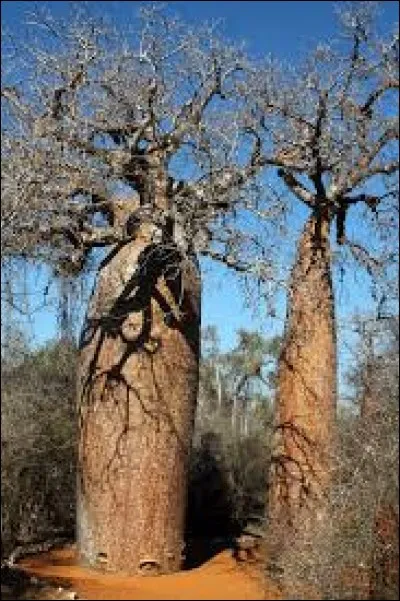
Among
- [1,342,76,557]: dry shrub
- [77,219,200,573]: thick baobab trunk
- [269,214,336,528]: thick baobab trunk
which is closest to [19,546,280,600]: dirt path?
[77,219,200,573]: thick baobab trunk

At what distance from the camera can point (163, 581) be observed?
8.69 m

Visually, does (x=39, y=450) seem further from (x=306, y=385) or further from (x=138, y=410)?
(x=306, y=385)

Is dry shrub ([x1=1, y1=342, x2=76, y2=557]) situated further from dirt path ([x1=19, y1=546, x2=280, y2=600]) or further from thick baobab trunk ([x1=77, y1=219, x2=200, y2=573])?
thick baobab trunk ([x1=77, y1=219, x2=200, y2=573])

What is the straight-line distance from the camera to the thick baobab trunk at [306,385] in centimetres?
1000

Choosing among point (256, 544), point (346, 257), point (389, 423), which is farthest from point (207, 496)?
point (389, 423)

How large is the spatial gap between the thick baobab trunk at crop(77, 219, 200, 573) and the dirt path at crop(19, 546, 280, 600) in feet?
0.79

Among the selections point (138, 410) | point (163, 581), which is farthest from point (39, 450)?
point (163, 581)

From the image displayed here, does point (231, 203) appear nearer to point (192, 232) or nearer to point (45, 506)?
point (192, 232)

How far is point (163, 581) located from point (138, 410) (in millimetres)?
1382

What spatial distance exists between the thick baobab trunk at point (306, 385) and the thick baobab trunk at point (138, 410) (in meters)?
1.15

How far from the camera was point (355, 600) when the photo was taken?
618 centimetres

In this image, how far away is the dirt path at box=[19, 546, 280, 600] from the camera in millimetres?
7648

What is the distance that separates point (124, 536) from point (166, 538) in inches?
14.3

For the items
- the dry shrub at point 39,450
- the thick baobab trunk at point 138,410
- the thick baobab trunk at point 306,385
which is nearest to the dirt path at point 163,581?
the thick baobab trunk at point 138,410
